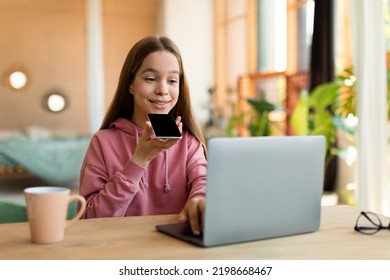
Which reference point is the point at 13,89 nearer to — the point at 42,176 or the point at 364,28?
the point at 42,176

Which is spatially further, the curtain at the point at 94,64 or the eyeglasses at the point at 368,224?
the curtain at the point at 94,64

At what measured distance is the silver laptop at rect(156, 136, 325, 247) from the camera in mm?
865

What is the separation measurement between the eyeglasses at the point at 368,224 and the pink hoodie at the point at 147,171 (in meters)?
0.38

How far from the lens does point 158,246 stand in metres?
0.90

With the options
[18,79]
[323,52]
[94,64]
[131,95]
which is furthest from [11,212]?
[18,79]

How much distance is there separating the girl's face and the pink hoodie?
12cm

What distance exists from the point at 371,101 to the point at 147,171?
4.74ft

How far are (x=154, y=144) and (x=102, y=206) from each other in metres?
0.23

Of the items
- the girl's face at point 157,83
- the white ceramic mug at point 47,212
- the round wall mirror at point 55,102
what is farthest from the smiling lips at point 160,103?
the round wall mirror at point 55,102

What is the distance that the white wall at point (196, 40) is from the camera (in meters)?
6.88

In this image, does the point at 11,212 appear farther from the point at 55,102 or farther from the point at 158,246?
the point at 55,102

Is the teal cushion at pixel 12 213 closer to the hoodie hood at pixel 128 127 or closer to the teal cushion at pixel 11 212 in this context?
the teal cushion at pixel 11 212

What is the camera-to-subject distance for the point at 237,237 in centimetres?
91

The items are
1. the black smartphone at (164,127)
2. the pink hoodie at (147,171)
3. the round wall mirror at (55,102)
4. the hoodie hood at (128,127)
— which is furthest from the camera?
the round wall mirror at (55,102)
